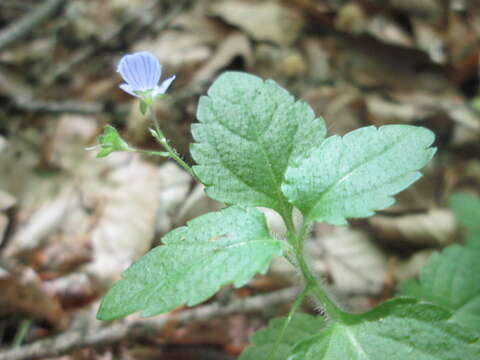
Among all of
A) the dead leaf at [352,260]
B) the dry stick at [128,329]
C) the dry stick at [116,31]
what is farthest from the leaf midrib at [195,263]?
the dry stick at [116,31]

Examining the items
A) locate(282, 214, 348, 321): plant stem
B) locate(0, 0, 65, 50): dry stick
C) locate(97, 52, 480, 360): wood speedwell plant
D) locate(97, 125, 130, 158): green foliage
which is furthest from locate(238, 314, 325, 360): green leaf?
locate(0, 0, 65, 50): dry stick

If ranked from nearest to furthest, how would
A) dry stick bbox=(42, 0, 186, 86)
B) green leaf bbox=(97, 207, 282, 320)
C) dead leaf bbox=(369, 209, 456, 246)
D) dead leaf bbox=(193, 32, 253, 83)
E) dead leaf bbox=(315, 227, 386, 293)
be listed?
1. green leaf bbox=(97, 207, 282, 320)
2. dead leaf bbox=(315, 227, 386, 293)
3. dead leaf bbox=(369, 209, 456, 246)
4. dead leaf bbox=(193, 32, 253, 83)
5. dry stick bbox=(42, 0, 186, 86)

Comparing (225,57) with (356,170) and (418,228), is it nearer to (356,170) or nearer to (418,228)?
(418,228)

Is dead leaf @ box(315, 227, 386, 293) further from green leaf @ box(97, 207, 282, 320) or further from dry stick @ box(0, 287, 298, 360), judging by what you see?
green leaf @ box(97, 207, 282, 320)

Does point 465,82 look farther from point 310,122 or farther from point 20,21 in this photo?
point 20,21

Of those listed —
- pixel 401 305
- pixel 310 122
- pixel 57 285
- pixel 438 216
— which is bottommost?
pixel 57 285

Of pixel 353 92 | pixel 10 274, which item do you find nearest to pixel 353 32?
pixel 353 92
